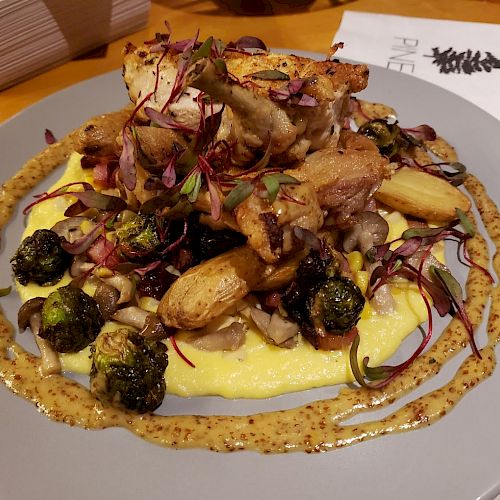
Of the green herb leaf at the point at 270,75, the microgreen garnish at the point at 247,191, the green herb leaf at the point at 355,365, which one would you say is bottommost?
the green herb leaf at the point at 355,365

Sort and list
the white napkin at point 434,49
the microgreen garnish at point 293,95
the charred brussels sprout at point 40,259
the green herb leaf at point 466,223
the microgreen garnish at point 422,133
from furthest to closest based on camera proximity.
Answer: the white napkin at point 434,49 < the microgreen garnish at point 422,133 < the green herb leaf at point 466,223 < the charred brussels sprout at point 40,259 < the microgreen garnish at point 293,95

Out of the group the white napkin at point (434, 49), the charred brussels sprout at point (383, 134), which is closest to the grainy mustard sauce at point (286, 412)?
the charred brussels sprout at point (383, 134)

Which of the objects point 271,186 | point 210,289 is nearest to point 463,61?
point 271,186

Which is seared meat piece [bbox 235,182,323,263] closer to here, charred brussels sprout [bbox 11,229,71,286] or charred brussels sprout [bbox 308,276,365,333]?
charred brussels sprout [bbox 308,276,365,333]

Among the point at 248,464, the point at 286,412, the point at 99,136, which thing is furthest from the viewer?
the point at 99,136

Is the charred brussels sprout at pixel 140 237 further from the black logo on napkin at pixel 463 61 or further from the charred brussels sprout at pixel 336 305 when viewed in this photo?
the black logo on napkin at pixel 463 61

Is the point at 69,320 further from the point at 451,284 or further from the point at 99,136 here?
the point at 451,284

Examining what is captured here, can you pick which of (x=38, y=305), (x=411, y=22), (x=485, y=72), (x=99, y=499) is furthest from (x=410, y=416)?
(x=411, y=22)
